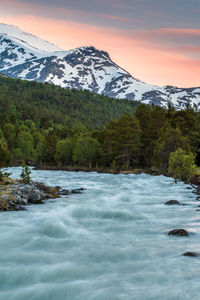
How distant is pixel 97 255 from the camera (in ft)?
44.7

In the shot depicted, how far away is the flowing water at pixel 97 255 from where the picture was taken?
10.2 meters

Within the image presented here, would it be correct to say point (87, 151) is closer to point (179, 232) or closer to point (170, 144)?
point (170, 144)

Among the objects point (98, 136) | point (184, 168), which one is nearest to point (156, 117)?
point (98, 136)

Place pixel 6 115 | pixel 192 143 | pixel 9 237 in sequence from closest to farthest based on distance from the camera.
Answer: pixel 9 237 < pixel 192 143 < pixel 6 115

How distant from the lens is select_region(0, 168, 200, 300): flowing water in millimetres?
10227

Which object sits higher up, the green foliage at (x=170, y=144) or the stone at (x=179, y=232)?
the green foliage at (x=170, y=144)

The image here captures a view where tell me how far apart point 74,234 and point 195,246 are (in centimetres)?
675

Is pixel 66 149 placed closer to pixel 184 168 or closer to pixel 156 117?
pixel 156 117

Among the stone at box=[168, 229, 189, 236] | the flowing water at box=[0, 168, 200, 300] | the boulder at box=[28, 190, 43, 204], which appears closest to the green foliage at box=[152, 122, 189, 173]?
the boulder at box=[28, 190, 43, 204]

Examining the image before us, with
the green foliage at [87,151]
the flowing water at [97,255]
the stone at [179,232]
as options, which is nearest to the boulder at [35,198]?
the flowing water at [97,255]

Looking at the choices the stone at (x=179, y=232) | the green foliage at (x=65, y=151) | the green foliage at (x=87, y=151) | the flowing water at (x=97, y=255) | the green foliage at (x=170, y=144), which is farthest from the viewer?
the green foliage at (x=65, y=151)

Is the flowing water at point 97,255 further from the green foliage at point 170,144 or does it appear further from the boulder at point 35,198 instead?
the green foliage at point 170,144

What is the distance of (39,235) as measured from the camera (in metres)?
16.9

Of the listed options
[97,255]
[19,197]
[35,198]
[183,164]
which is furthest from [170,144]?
[97,255]
